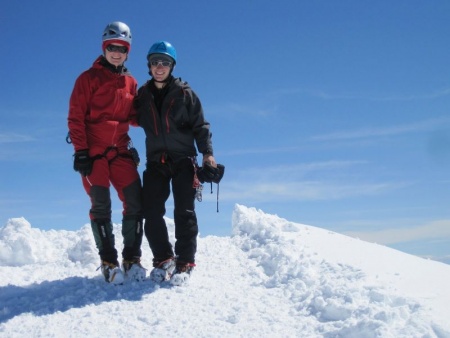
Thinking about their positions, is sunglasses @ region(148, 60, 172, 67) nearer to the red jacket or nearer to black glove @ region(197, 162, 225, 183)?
the red jacket

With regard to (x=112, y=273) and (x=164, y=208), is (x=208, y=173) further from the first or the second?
(x=112, y=273)

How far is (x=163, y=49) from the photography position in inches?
225

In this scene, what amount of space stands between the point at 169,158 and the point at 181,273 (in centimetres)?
142

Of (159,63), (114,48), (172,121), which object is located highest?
(114,48)

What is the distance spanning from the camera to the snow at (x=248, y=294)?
14.3 feet

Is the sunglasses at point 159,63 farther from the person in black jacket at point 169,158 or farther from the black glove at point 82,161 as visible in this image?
the black glove at point 82,161

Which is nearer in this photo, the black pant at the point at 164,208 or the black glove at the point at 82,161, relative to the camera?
the black glove at the point at 82,161

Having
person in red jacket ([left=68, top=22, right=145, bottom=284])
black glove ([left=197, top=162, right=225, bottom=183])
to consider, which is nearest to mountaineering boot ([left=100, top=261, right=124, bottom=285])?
person in red jacket ([left=68, top=22, right=145, bottom=284])

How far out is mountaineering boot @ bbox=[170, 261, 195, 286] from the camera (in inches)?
216

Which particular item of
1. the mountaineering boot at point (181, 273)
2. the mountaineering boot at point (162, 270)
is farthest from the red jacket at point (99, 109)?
the mountaineering boot at point (181, 273)

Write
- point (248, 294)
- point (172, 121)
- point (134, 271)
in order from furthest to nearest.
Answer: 1. point (172, 121)
2. point (134, 271)
3. point (248, 294)

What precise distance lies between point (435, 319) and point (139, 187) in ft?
11.8

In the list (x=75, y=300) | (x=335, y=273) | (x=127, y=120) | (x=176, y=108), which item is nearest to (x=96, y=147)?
(x=127, y=120)

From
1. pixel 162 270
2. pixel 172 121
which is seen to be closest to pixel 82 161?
pixel 172 121
